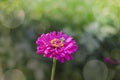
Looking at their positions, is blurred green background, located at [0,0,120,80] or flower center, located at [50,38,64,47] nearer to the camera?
flower center, located at [50,38,64,47]

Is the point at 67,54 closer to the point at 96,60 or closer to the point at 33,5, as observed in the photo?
the point at 96,60

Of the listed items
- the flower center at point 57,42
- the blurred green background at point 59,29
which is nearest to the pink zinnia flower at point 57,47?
the flower center at point 57,42

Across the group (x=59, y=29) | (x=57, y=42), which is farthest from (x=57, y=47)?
(x=59, y=29)

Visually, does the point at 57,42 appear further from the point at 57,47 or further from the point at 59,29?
the point at 59,29

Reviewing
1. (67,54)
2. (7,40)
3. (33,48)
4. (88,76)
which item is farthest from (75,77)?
(67,54)

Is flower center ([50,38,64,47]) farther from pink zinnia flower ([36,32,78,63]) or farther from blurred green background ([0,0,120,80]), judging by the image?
blurred green background ([0,0,120,80])

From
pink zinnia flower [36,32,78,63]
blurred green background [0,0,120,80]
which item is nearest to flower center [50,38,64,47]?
pink zinnia flower [36,32,78,63]
